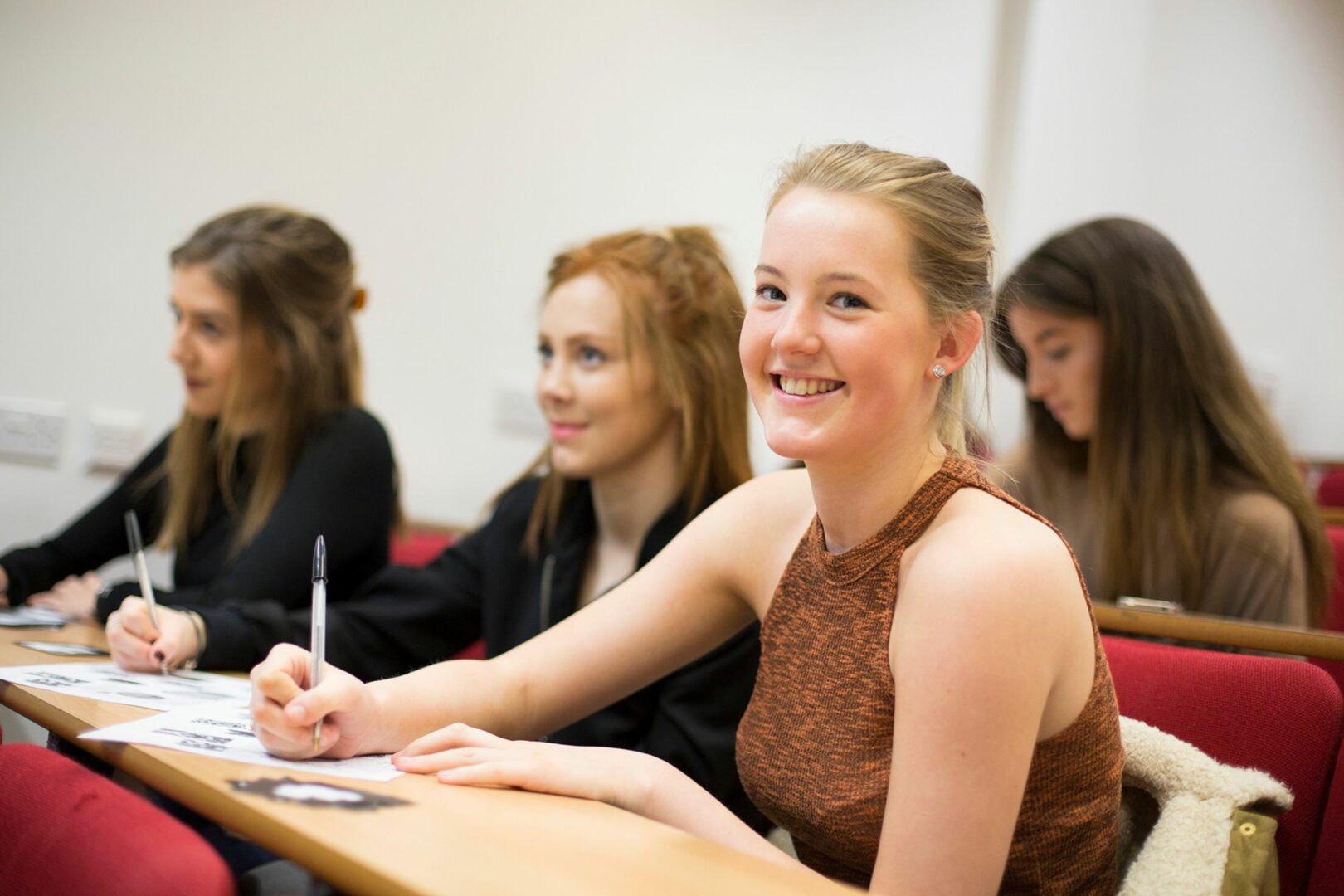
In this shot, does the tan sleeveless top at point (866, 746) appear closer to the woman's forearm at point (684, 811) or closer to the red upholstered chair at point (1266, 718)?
the woman's forearm at point (684, 811)

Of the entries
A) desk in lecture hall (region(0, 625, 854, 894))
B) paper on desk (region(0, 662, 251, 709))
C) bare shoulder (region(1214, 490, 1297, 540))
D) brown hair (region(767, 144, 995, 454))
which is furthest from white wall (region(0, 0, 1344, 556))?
desk in lecture hall (region(0, 625, 854, 894))

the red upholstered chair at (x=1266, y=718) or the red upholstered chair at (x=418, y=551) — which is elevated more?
the red upholstered chair at (x=1266, y=718)

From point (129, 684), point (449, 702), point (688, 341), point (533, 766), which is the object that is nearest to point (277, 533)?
point (129, 684)

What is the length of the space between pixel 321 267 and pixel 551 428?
2.10ft

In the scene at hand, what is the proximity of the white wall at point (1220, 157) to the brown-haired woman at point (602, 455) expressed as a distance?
128cm

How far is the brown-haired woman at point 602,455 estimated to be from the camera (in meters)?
1.91

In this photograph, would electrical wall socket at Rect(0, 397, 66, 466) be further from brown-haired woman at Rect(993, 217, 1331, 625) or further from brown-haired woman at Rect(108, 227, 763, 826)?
brown-haired woman at Rect(993, 217, 1331, 625)

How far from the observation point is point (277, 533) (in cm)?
207

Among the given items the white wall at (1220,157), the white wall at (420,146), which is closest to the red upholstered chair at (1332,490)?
the white wall at (1220,157)

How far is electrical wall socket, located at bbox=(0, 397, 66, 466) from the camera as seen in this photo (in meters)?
2.80

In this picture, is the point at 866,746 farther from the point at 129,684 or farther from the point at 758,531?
the point at 129,684

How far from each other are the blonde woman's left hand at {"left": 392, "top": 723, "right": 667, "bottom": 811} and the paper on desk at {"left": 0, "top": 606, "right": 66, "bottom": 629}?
998 mm

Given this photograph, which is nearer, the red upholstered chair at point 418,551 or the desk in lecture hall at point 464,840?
the desk in lecture hall at point 464,840

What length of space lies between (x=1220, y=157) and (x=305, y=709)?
3738 mm
